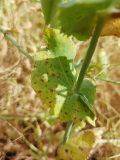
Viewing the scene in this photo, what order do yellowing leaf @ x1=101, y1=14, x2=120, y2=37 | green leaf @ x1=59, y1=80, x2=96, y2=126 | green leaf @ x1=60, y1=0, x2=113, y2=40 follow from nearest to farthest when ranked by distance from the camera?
green leaf @ x1=60, y1=0, x2=113, y2=40 → yellowing leaf @ x1=101, y1=14, x2=120, y2=37 → green leaf @ x1=59, y1=80, x2=96, y2=126

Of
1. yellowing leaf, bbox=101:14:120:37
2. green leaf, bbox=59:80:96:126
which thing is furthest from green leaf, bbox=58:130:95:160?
yellowing leaf, bbox=101:14:120:37

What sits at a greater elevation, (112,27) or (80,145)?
(112,27)

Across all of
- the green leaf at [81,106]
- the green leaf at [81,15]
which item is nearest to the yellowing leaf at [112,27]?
the green leaf at [81,15]

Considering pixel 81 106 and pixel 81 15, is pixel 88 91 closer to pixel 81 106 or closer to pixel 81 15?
pixel 81 106

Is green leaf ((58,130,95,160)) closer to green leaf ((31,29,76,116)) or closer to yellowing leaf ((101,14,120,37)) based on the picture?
green leaf ((31,29,76,116))

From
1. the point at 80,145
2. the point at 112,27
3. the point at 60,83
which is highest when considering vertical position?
the point at 112,27

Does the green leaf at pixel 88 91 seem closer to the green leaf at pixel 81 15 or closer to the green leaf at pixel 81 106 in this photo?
the green leaf at pixel 81 106

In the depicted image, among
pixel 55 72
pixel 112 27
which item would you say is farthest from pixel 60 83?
pixel 112 27

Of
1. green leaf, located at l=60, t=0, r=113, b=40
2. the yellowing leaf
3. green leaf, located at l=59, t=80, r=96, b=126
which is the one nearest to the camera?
green leaf, located at l=60, t=0, r=113, b=40
